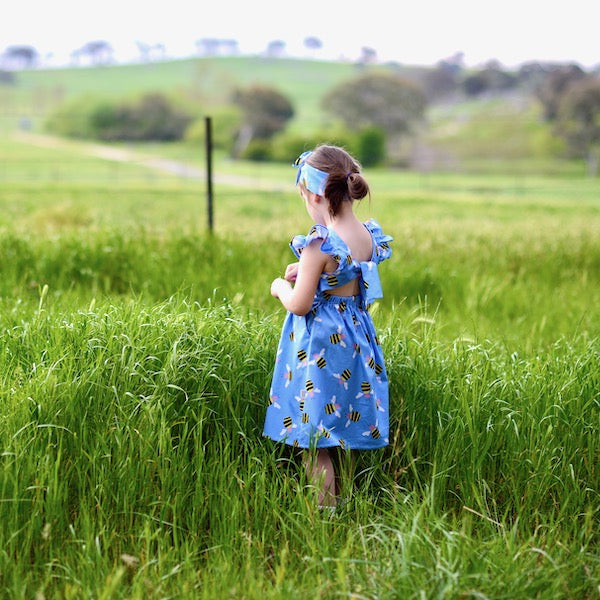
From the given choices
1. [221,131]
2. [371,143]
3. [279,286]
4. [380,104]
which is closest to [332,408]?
[279,286]

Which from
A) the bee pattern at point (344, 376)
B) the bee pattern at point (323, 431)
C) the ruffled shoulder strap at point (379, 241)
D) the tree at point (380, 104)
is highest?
the tree at point (380, 104)

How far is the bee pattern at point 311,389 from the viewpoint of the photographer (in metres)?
3.30

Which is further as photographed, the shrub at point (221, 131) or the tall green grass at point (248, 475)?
the shrub at point (221, 131)

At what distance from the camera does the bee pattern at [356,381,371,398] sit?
3390 millimetres

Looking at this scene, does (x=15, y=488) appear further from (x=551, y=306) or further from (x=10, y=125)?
(x=10, y=125)

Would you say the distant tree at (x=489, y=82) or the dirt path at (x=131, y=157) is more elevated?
the distant tree at (x=489, y=82)

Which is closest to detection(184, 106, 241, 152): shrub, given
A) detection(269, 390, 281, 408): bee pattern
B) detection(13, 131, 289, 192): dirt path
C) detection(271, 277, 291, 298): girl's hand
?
detection(13, 131, 289, 192): dirt path

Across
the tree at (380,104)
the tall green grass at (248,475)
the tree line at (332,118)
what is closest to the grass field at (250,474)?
the tall green grass at (248,475)

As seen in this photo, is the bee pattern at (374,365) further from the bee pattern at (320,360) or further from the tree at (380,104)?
the tree at (380,104)

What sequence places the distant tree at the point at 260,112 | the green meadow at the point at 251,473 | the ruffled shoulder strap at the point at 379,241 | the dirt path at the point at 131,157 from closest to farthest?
1. the green meadow at the point at 251,473
2. the ruffled shoulder strap at the point at 379,241
3. the dirt path at the point at 131,157
4. the distant tree at the point at 260,112

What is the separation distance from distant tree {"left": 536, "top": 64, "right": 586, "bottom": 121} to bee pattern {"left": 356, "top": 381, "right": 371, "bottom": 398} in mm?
74587

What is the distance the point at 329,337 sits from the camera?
10.9 ft

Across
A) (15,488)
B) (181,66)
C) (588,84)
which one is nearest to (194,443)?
(15,488)

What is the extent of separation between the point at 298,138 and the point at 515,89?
157 ft
